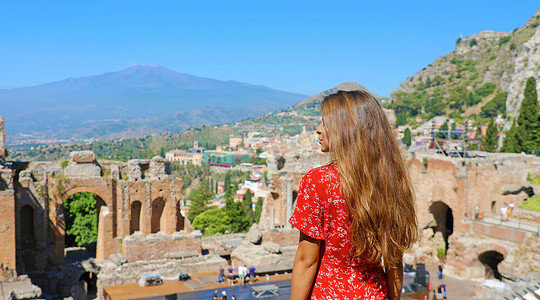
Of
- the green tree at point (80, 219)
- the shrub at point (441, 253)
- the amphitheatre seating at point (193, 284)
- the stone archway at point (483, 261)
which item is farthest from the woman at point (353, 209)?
the green tree at point (80, 219)

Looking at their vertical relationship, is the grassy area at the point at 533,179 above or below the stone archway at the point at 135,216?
above

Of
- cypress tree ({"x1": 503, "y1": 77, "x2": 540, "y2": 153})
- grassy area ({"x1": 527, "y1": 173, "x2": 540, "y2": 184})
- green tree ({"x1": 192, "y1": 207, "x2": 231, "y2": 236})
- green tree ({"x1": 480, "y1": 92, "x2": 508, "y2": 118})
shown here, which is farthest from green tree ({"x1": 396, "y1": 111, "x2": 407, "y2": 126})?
grassy area ({"x1": 527, "y1": 173, "x2": 540, "y2": 184})

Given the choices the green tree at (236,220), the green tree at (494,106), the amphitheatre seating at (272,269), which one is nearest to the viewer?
the amphitheatre seating at (272,269)

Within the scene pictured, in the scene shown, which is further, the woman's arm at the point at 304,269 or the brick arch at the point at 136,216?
the brick arch at the point at 136,216

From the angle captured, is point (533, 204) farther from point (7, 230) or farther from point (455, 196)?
point (7, 230)

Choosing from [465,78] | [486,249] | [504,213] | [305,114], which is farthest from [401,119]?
[486,249]

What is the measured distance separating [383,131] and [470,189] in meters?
23.9

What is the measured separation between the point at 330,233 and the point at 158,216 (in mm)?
22844

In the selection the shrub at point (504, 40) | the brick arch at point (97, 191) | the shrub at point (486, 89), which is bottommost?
the brick arch at point (97, 191)

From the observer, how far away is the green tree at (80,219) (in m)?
27.4

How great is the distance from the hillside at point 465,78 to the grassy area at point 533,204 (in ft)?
177

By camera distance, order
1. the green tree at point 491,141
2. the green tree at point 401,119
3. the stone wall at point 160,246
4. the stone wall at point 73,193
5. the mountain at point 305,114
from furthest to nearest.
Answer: the green tree at point 401,119 → the green tree at point 491,141 → the stone wall at point 160,246 → the stone wall at point 73,193 → the mountain at point 305,114

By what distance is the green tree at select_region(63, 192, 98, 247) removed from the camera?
27.4m

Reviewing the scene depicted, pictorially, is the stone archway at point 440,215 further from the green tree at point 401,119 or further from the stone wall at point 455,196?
the green tree at point 401,119
